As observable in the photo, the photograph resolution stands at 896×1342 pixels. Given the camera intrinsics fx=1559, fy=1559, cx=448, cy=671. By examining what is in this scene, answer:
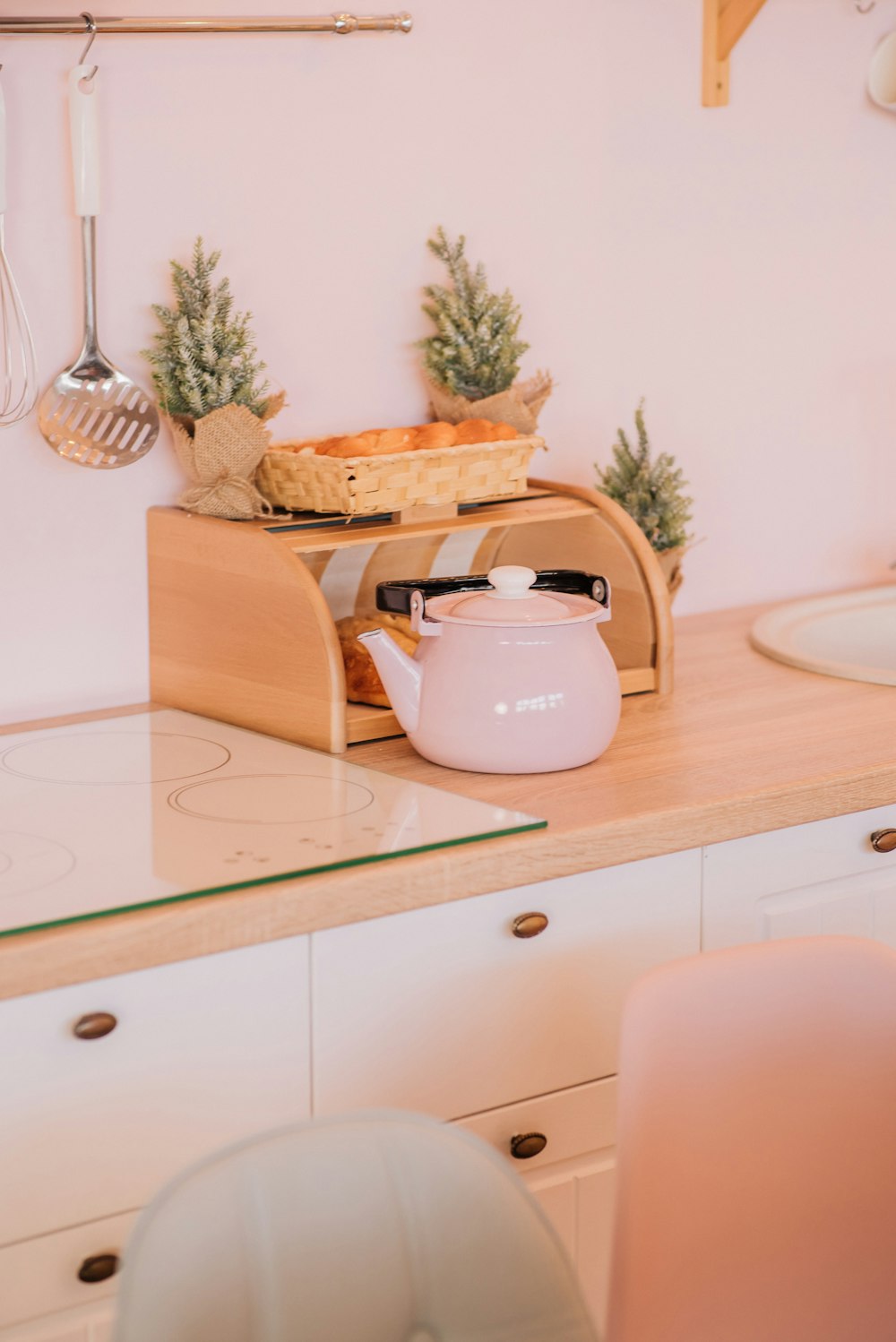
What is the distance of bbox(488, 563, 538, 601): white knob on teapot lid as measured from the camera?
4.83ft

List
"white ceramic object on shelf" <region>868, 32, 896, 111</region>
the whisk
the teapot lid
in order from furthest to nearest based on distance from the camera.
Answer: "white ceramic object on shelf" <region>868, 32, 896, 111</region>, the whisk, the teapot lid

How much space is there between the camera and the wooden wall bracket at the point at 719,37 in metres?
2.00

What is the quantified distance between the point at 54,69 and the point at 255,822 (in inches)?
31.7

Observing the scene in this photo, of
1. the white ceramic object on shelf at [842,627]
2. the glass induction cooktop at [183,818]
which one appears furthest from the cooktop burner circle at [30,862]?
the white ceramic object on shelf at [842,627]

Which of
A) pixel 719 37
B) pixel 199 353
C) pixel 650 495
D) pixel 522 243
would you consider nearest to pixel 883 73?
pixel 719 37

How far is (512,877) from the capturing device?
1276 mm

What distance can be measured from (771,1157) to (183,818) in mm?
541

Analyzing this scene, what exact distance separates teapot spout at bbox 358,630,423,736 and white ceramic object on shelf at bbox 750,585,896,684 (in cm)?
66

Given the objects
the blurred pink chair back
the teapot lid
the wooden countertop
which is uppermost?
the teapot lid

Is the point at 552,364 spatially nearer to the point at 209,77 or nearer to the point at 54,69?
the point at 209,77

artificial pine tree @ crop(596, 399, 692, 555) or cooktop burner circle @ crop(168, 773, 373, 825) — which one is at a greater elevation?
artificial pine tree @ crop(596, 399, 692, 555)

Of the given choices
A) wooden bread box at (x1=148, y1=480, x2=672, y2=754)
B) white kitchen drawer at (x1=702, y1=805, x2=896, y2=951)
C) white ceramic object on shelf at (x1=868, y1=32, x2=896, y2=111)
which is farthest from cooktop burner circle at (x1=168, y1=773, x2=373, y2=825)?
white ceramic object on shelf at (x1=868, y1=32, x2=896, y2=111)

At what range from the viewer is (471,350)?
71.8 inches

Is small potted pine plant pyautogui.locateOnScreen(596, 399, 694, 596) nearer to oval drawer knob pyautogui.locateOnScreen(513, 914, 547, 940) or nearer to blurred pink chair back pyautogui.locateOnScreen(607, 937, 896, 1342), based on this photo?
oval drawer knob pyautogui.locateOnScreen(513, 914, 547, 940)
